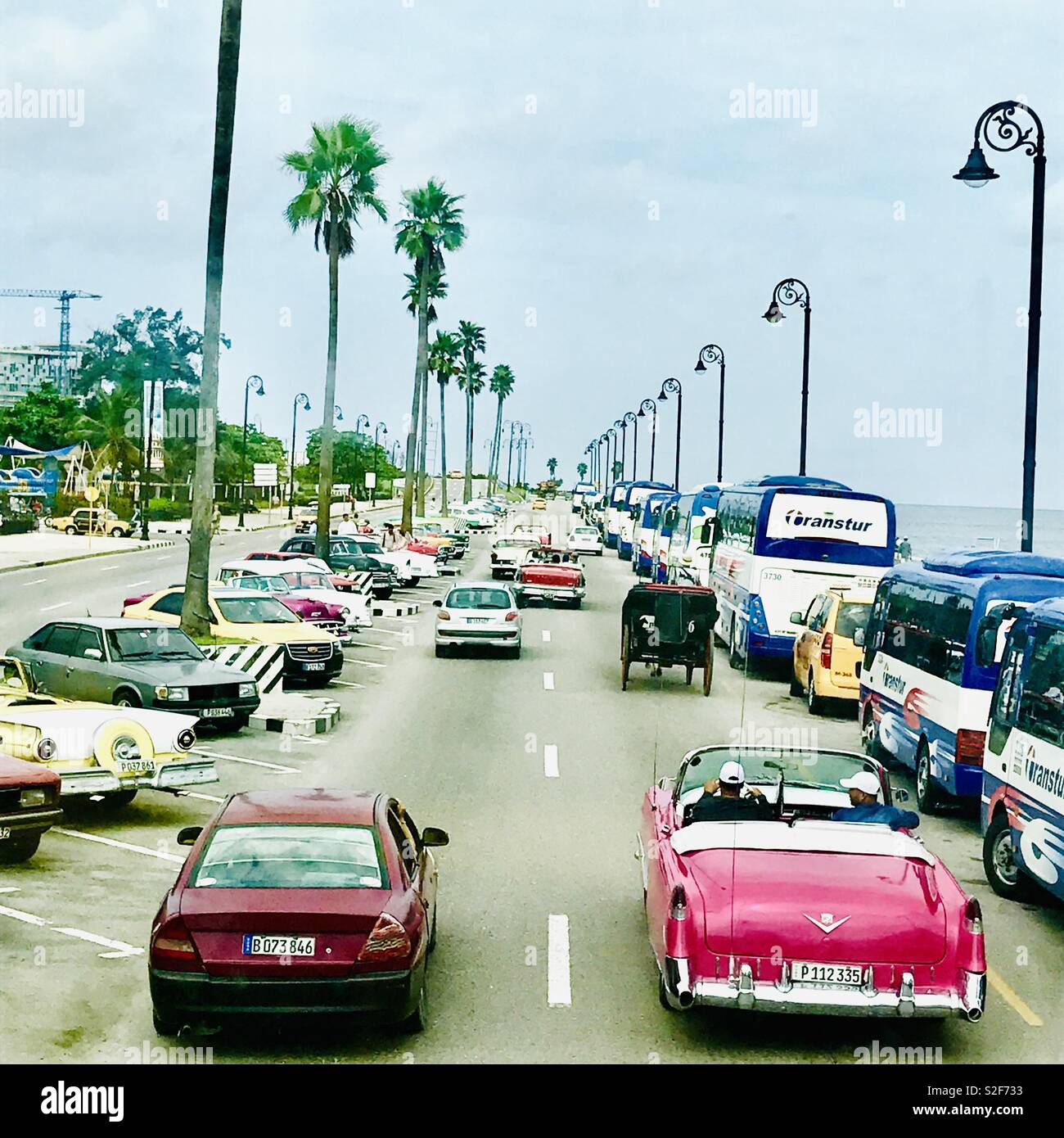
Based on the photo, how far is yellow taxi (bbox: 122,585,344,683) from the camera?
85.8ft

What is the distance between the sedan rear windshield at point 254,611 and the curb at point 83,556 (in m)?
30.5

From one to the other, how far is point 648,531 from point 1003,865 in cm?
4957

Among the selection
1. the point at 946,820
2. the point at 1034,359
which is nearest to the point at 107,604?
the point at 1034,359

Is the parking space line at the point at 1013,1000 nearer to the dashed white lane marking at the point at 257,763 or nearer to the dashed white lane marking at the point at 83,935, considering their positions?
the dashed white lane marking at the point at 83,935

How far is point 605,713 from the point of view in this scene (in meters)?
24.1

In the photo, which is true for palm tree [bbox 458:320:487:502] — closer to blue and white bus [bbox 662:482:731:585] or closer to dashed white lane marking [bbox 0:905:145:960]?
blue and white bus [bbox 662:482:731:585]

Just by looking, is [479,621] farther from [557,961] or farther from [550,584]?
[557,961]

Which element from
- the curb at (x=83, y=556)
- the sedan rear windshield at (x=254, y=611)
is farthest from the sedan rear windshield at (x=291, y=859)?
the curb at (x=83, y=556)

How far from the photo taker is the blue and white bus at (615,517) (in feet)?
273

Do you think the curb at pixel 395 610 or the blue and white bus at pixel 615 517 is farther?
the blue and white bus at pixel 615 517

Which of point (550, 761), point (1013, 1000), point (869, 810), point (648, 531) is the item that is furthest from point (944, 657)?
point (648, 531)

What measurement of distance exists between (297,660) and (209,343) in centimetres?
665

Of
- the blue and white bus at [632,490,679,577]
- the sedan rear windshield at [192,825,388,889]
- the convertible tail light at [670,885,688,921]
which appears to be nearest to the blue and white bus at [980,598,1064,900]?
the convertible tail light at [670,885,688,921]
